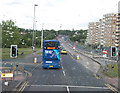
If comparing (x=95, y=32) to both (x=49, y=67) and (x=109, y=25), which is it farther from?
(x=49, y=67)

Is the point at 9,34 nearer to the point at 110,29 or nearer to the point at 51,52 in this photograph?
the point at 51,52

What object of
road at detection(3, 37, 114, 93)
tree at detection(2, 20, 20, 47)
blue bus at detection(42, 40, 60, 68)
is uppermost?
tree at detection(2, 20, 20, 47)

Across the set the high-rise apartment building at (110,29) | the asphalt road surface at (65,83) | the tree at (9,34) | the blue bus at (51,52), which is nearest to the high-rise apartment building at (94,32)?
the high-rise apartment building at (110,29)

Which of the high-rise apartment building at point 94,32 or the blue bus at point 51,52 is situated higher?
the high-rise apartment building at point 94,32

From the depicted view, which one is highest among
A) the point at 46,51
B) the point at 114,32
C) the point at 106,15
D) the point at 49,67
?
the point at 106,15

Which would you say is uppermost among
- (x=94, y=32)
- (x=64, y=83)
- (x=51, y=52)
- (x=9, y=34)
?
(x=94, y=32)

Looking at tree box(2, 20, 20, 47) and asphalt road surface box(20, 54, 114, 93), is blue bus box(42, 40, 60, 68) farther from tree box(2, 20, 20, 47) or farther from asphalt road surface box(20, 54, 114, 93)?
tree box(2, 20, 20, 47)

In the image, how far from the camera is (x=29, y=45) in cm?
8625

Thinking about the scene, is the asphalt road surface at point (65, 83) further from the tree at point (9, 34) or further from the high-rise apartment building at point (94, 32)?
the high-rise apartment building at point (94, 32)

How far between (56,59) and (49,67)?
155 centimetres

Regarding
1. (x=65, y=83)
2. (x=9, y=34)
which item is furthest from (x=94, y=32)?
(x=65, y=83)

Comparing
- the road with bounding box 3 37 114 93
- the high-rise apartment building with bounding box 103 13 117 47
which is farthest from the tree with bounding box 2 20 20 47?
the high-rise apartment building with bounding box 103 13 117 47

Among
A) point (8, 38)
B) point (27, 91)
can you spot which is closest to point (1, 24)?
point (8, 38)

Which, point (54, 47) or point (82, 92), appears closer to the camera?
point (82, 92)
